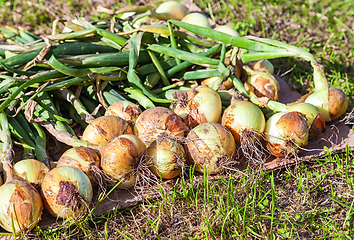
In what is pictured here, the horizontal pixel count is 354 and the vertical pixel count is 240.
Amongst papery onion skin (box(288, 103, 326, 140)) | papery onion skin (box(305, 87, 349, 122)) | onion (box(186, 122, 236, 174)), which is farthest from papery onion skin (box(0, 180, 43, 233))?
papery onion skin (box(305, 87, 349, 122))

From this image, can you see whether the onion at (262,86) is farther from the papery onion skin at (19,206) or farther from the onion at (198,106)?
the papery onion skin at (19,206)

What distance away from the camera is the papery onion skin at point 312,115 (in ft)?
6.59

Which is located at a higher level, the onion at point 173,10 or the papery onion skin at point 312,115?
the onion at point 173,10

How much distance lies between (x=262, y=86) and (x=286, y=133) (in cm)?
61

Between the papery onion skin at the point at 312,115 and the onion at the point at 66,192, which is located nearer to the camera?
the onion at the point at 66,192

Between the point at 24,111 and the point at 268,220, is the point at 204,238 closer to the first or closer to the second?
the point at 268,220

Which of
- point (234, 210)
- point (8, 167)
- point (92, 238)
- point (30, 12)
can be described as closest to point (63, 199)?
point (92, 238)

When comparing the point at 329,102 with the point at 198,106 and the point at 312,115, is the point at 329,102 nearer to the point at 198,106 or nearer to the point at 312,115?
the point at 312,115

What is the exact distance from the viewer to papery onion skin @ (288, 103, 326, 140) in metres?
2.01

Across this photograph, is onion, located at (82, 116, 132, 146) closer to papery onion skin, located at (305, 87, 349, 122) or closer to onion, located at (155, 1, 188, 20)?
papery onion skin, located at (305, 87, 349, 122)

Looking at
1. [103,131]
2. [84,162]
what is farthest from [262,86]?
[84,162]

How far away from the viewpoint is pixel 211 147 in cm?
173

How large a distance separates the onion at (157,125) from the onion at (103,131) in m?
0.13

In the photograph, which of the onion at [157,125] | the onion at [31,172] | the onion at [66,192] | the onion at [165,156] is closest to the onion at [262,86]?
the onion at [157,125]
